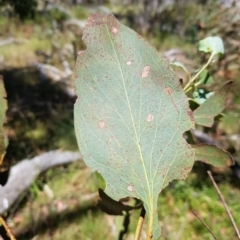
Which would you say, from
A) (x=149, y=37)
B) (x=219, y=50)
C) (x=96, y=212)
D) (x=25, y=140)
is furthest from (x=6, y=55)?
(x=219, y=50)

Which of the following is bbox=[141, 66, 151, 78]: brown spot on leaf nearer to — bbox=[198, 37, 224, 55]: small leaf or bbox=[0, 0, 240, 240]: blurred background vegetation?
bbox=[198, 37, 224, 55]: small leaf

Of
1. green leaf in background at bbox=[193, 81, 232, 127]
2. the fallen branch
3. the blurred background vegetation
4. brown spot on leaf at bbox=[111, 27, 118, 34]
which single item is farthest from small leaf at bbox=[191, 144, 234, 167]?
the fallen branch

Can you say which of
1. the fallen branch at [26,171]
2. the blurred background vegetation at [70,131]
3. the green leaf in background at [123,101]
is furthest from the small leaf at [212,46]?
the fallen branch at [26,171]

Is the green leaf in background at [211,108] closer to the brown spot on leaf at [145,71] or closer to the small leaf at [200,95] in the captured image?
the small leaf at [200,95]

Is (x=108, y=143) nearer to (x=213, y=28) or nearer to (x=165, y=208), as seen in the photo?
(x=165, y=208)

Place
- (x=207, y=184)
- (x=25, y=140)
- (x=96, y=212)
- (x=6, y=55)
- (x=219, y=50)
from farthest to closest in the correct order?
1. (x=6, y=55)
2. (x=25, y=140)
3. (x=207, y=184)
4. (x=96, y=212)
5. (x=219, y=50)

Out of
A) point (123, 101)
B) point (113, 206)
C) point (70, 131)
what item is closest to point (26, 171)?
point (70, 131)

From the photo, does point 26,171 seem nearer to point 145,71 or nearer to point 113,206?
point 113,206
